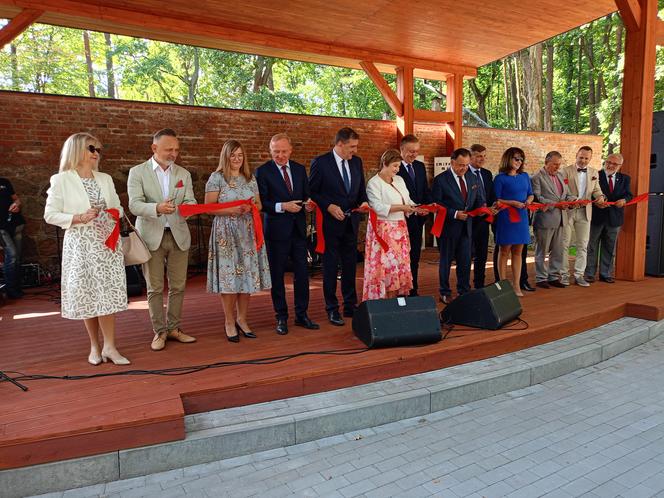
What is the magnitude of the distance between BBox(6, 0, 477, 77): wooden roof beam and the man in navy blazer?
12.1ft

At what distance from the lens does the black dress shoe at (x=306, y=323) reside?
399cm

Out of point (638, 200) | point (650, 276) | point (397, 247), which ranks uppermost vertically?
point (638, 200)

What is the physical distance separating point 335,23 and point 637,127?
4.29 meters

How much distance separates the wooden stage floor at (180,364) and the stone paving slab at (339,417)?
66 millimetres

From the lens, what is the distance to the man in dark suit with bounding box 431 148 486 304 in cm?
473

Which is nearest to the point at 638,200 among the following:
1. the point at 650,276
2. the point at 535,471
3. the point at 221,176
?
the point at 650,276

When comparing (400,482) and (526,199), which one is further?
(526,199)

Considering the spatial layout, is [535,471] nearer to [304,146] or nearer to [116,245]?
[116,245]

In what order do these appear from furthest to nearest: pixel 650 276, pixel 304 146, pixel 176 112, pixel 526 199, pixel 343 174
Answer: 1. pixel 304 146
2. pixel 176 112
3. pixel 650 276
4. pixel 526 199
5. pixel 343 174

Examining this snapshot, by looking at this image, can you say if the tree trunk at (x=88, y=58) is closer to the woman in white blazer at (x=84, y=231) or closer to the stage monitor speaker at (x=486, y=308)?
the woman in white blazer at (x=84, y=231)

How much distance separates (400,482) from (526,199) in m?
3.76

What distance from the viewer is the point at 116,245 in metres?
3.08

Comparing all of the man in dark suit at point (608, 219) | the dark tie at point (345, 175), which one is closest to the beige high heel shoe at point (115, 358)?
the dark tie at point (345, 175)

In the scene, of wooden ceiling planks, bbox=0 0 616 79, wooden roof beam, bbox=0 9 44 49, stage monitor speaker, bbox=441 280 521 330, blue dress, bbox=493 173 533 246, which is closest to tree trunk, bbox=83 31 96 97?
wooden ceiling planks, bbox=0 0 616 79
